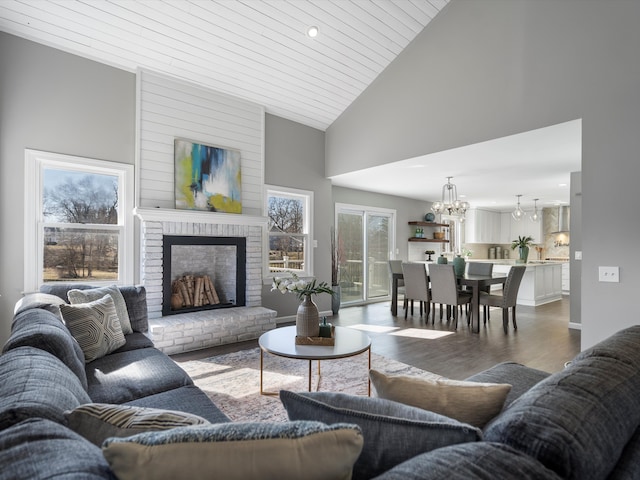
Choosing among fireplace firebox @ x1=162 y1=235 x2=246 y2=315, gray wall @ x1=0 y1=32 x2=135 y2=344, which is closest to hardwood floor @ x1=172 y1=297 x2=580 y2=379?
fireplace firebox @ x1=162 y1=235 x2=246 y2=315

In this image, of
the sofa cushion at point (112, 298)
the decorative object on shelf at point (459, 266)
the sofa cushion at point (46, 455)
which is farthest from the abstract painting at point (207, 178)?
the sofa cushion at point (46, 455)

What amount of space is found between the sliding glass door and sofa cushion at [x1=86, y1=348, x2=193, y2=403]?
191 inches

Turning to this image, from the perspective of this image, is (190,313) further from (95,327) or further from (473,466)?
(473,466)

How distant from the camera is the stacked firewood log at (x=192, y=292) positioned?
439 cm

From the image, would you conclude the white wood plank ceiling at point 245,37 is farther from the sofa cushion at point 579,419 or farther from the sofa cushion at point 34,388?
the sofa cushion at point 579,419

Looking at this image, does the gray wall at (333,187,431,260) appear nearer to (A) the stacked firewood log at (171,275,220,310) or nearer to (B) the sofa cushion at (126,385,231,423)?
(A) the stacked firewood log at (171,275,220,310)

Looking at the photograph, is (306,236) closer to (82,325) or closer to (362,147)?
(362,147)

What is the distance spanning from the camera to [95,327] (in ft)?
7.85

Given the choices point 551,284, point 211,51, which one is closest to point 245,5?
point 211,51

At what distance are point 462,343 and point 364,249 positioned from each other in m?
3.29

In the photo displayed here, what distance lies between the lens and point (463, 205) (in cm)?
588

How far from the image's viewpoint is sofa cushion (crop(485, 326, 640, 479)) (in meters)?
0.71

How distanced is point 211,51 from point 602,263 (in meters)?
4.45

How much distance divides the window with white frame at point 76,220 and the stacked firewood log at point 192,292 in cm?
60
